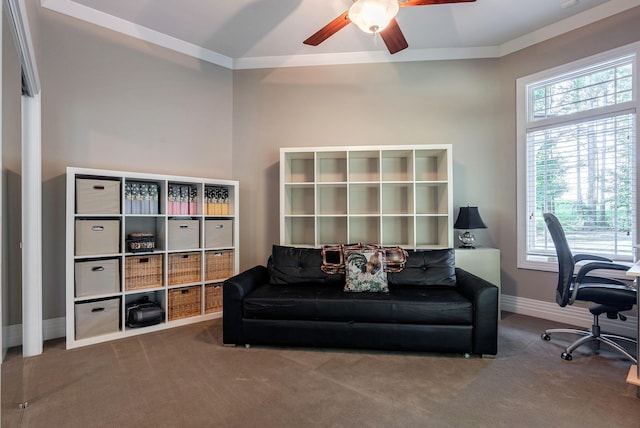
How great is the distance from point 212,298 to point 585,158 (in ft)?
13.7

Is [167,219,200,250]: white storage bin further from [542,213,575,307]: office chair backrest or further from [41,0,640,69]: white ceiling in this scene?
[542,213,575,307]: office chair backrest

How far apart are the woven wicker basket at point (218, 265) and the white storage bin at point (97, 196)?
102cm

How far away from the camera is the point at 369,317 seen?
262 centimetres

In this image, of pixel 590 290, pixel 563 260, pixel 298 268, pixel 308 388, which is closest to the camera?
pixel 308 388

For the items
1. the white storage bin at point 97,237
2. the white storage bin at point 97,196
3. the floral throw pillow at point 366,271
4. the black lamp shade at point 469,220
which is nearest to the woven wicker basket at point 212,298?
the white storage bin at point 97,237

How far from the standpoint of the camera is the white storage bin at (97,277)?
9.05 ft

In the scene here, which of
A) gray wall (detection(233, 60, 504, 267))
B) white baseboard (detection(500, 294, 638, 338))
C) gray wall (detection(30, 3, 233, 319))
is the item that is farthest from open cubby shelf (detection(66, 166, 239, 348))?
white baseboard (detection(500, 294, 638, 338))

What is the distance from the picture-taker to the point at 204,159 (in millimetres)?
3941

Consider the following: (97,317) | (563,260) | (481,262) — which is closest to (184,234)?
(97,317)

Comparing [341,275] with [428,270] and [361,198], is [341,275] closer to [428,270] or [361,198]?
[428,270]

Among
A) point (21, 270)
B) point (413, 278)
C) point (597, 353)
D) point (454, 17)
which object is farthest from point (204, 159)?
point (597, 353)

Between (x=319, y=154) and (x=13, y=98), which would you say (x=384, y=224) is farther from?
(x=13, y=98)

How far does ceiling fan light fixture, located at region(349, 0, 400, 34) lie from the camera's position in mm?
2053

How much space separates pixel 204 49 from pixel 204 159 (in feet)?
4.35
